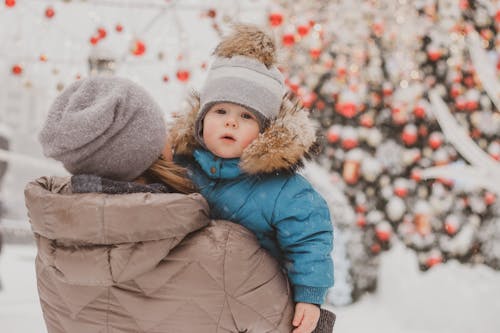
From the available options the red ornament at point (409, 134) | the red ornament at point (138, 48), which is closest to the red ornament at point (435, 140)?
the red ornament at point (409, 134)

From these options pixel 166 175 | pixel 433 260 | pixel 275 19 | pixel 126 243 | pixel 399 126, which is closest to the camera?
pixel 126 243

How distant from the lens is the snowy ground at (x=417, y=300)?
453cm

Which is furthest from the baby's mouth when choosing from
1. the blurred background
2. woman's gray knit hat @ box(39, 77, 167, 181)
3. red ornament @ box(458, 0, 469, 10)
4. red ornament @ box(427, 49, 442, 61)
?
red ornament @ box(427, 49, 442, 61)

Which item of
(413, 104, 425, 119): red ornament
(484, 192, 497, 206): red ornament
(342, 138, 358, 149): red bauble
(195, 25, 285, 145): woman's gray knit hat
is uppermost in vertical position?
(195, 25, 285, 145): woman's gray knit hat

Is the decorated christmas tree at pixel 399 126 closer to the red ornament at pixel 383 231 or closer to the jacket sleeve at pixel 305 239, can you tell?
the red ornament at pixel 383 231

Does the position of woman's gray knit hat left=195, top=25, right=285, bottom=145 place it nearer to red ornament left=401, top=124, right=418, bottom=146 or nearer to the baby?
the baby

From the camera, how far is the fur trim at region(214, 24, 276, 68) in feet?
5.80

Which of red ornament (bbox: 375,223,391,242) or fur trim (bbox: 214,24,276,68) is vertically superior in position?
fur trim (bbox: 214,24,276,68)

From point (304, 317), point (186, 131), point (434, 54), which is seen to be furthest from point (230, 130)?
point (434, 54)

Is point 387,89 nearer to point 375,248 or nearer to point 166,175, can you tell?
point 375,248

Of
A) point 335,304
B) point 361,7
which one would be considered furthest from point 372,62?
point 335,304

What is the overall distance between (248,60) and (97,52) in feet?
7.04

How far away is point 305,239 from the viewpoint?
5.08 feet

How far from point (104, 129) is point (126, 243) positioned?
0.93ft
